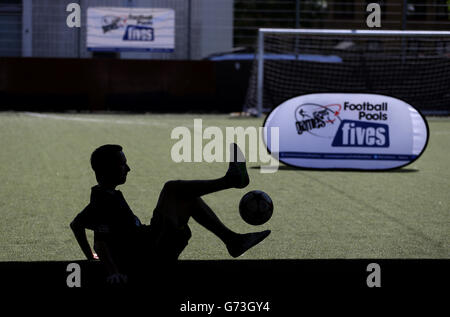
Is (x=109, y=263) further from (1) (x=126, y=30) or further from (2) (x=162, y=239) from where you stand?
(1) (x=126, y=30)

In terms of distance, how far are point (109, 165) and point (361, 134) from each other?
17.2 ft

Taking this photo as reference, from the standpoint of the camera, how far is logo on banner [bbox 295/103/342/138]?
818 centimetres

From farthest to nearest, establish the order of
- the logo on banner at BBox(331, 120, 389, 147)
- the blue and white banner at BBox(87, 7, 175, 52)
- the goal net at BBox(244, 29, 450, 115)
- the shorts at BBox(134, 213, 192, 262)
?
1. the blue and white banner at BBox(87, 7, 175, 52)
2. the goal net at BBox(244, 29, 450, 115)
3. the logo on banner at BBox(331, 120, 389, 147)
4. the shorts at BBox(134, 213, 192, 262)

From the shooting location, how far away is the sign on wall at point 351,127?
26.6ft

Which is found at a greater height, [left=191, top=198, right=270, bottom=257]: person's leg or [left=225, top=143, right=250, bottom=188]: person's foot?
[left=225, top=143, right=250, bottom=188]: person's foot

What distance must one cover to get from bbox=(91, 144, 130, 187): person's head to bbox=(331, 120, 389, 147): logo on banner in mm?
5152

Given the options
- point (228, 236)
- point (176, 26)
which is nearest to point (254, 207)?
point (228, 236)

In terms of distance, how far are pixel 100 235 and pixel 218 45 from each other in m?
20.2

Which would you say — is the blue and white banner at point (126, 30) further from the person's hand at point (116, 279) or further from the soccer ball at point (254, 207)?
the person's hand at point (116, 279)

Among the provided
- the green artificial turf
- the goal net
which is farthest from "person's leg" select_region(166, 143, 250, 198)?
the goal net

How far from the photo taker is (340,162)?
8.32 meters

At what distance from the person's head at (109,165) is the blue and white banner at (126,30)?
16.7 m

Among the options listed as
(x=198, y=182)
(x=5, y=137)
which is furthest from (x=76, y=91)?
(x=198, y=182)

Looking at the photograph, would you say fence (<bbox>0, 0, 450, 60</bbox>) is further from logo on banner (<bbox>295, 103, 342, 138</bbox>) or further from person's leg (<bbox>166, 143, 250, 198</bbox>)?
person's leg (<bbox>166, 143, 250, 198</bbox>)
